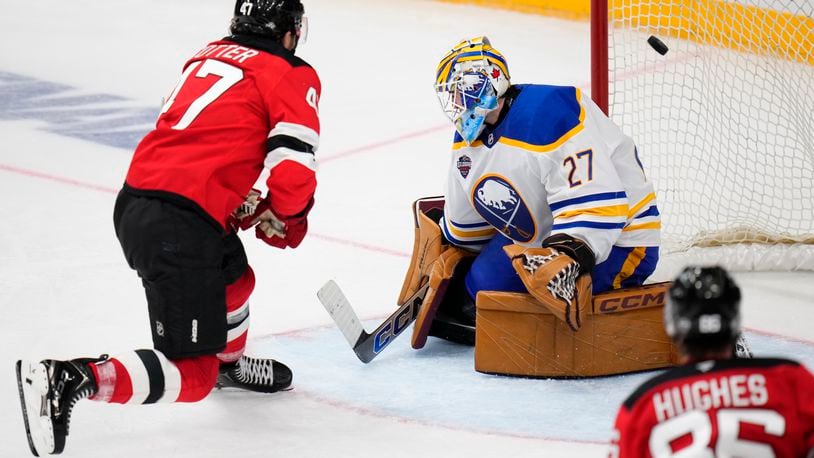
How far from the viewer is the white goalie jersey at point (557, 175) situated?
329 cm

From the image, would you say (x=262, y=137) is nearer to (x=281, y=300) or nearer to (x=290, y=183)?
(x=290, y=183)

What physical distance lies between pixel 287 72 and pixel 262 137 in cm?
15

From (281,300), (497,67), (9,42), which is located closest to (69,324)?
(281,300)

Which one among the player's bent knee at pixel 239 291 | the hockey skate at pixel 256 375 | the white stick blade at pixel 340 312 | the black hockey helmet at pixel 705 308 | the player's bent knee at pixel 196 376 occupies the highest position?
the black hockey helmet at pixel 705 308

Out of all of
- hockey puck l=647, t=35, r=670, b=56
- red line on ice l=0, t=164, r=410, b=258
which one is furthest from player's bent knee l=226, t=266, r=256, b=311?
hockey puck l=647, t=35, r=670, b=56

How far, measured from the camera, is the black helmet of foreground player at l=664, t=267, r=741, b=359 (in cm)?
176

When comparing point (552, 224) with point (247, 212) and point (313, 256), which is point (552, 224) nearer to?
point (247, 212)

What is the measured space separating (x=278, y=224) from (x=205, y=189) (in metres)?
0.26

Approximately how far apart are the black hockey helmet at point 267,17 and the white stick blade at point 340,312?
70cm

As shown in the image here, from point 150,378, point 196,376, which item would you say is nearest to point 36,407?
point 150,378

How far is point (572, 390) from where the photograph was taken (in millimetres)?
3316

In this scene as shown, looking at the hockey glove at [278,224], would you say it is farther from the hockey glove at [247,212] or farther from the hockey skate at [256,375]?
the hockey skate at [256,375]

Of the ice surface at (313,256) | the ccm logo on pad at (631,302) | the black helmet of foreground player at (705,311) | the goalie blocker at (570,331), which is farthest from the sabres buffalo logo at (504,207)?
the black helmet of foreground player at (705,311)

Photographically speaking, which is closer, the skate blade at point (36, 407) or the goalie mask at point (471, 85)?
the skate blade at point (36, 407)
